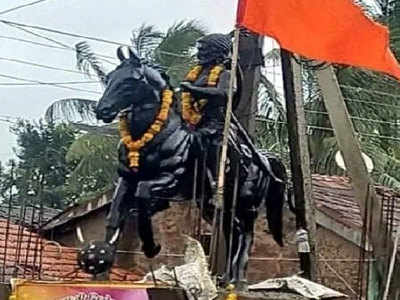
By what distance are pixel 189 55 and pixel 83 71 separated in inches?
82.5

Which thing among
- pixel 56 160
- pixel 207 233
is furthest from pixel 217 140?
pixel 56 160

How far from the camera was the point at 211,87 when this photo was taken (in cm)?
962

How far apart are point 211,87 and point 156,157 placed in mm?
813

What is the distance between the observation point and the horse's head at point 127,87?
9.48 m

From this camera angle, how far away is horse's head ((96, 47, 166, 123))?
9.48 metres

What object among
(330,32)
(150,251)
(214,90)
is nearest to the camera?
(330,32)

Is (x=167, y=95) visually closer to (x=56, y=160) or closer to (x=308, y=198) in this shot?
(x=308, y=198)

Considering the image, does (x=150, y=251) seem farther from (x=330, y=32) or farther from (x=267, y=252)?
(x=330, y=32)

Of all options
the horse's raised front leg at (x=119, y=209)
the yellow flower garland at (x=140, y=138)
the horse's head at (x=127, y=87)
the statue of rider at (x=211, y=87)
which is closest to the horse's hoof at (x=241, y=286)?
the statue of rider at (x=211, y=87)

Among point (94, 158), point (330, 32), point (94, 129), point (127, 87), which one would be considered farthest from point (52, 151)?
point (330, 32)

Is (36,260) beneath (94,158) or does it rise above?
Result: beneath

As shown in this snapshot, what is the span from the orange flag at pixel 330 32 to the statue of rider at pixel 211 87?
1.63 metres

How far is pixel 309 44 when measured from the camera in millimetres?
8094

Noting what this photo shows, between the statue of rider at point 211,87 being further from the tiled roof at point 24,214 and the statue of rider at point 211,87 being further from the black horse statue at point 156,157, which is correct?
the tiled roof at point 24,214
